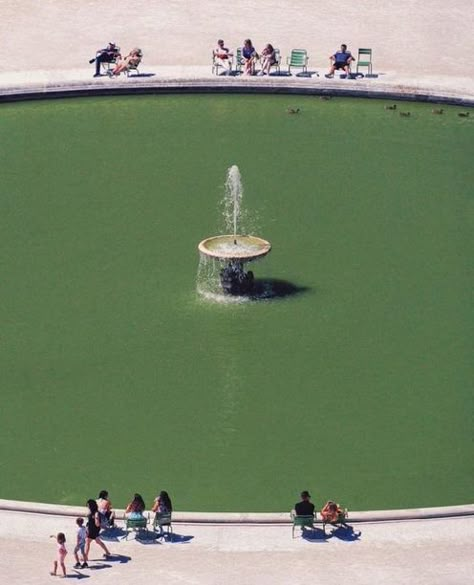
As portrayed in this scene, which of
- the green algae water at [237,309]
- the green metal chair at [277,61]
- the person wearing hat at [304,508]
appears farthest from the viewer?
the green metal chair at [277,61]

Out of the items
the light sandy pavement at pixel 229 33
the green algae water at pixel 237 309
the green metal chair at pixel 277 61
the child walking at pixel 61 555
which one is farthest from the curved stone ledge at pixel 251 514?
the green metal chair at pixel 277 61

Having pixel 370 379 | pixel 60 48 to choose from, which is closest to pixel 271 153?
pixel 60 48

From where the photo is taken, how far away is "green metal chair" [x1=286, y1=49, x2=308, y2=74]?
6956 centimetres

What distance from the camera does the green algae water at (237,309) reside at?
145 ft

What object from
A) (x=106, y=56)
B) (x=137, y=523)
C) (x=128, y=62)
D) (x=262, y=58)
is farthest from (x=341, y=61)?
(x=137, y=523)

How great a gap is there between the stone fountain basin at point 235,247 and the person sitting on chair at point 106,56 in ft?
55.5

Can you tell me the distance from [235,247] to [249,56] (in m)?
17.9

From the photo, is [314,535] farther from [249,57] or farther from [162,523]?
[249,57]

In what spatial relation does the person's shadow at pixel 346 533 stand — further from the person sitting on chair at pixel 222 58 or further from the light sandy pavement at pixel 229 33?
the person sitting on chair at pixel 222 58

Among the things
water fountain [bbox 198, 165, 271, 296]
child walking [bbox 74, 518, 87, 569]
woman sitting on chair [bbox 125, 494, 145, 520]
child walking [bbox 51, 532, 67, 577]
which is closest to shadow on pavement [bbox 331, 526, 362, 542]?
woman sitting on chair [bbox 125, 494, 145, 520]

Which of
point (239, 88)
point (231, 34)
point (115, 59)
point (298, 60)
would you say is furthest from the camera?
point (231, 34)

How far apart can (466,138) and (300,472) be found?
23.5 m

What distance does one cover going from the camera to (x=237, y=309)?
52.1 metres

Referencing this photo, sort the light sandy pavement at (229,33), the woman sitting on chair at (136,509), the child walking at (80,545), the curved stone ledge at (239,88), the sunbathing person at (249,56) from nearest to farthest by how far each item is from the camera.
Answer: the child walking at (80,545), the woman sitting on chair at (136,509), the curved stone ledge at (239,88), the sunbathing person at (249,56), the light sandy pavement at (229,33)
